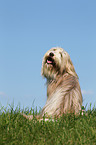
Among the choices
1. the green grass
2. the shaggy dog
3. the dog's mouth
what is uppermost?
the dog's mouth

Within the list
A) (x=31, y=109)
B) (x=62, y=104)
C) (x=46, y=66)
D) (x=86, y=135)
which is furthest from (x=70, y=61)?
(x=86, y=135)

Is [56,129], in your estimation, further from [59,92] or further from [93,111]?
[93,111]

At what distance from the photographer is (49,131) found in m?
5.52

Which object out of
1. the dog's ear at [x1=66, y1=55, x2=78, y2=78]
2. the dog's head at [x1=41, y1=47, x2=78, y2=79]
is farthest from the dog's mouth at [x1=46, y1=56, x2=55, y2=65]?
the dog's ear at [x1=66, y1=55, x2=78, y2=78]

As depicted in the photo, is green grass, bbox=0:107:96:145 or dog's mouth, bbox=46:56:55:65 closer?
green grass, bbox=0:107:96:145

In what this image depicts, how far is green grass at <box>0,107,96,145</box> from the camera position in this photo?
5.06 metres

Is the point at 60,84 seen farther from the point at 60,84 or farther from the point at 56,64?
the point at 56,64

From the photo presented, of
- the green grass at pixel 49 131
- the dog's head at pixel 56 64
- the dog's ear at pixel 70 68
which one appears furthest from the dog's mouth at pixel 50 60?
the green grass at pixel 49 131

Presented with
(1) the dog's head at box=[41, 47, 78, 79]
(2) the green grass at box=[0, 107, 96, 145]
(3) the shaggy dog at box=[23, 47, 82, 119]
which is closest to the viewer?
A: (2) the green grass at box=[0, 107, 96, 145]

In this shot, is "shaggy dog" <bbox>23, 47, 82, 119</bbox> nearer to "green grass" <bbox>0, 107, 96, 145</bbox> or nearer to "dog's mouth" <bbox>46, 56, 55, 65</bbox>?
"dog's mouth" <bbox>46, 56, 55, 65</bbox>

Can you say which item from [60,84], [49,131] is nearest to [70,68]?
[60,84]

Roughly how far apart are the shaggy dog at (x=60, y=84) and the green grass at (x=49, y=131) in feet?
0.92

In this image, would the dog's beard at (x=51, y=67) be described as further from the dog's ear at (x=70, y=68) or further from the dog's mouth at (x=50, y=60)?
the dog's ear at (x=70, y=68)

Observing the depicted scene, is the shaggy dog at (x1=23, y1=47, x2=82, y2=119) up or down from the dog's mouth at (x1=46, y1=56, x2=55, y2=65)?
down
